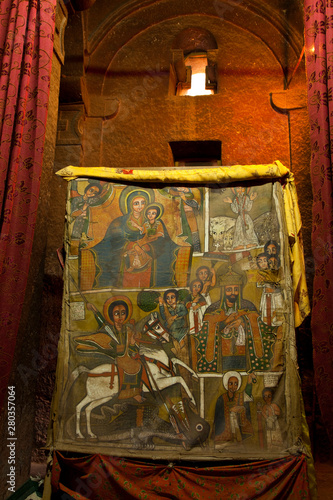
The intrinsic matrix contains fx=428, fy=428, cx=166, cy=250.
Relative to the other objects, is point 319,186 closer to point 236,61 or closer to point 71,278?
point 71,278

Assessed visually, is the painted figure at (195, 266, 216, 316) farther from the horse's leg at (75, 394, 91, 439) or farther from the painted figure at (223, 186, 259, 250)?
the horse's leg at (75, 394, 91, 439)

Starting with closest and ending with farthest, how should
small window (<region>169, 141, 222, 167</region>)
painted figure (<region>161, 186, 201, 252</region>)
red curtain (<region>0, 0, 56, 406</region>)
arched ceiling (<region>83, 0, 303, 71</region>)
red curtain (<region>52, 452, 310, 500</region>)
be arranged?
red curtain (<region>52, 452, 310, 500</region>) < red curtain (<region>0, 0, 56, 406</region>) < painted figure (<region>161, 186, 201, 252</region>) < small window (<region>169, 141, 222, 167</region>) < arched ceiling (<region>83, 0, 303, 71</region>)

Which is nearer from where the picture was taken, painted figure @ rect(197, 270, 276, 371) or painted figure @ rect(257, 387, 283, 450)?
painted figure @ rect(257, 387, 283, 450)

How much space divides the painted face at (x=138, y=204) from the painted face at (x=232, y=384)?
1.26 meters

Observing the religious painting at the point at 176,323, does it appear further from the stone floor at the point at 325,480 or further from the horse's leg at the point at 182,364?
the stone floor at the point at 325,480

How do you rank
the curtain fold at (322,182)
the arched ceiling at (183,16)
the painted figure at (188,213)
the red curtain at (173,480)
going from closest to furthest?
the red curtain at (173,480) → the curtain fold at (322,182) → the painted figure at (188,213) → the arched ceiling at (183,16)

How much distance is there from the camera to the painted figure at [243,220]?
9.27 ft

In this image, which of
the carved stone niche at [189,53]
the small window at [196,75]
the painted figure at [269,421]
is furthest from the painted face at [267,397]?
the small window at [196,75]

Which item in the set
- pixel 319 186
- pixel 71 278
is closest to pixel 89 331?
pixel 71 278

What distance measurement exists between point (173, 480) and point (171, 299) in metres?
1.05

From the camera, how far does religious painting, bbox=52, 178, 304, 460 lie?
253cm

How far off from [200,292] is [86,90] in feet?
9.81

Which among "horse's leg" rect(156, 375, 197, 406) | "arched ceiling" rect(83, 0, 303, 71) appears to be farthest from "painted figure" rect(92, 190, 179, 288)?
"arched ceiling" rect(83, 0, 303, 71)

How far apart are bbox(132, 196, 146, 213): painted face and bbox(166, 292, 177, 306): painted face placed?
620mm
